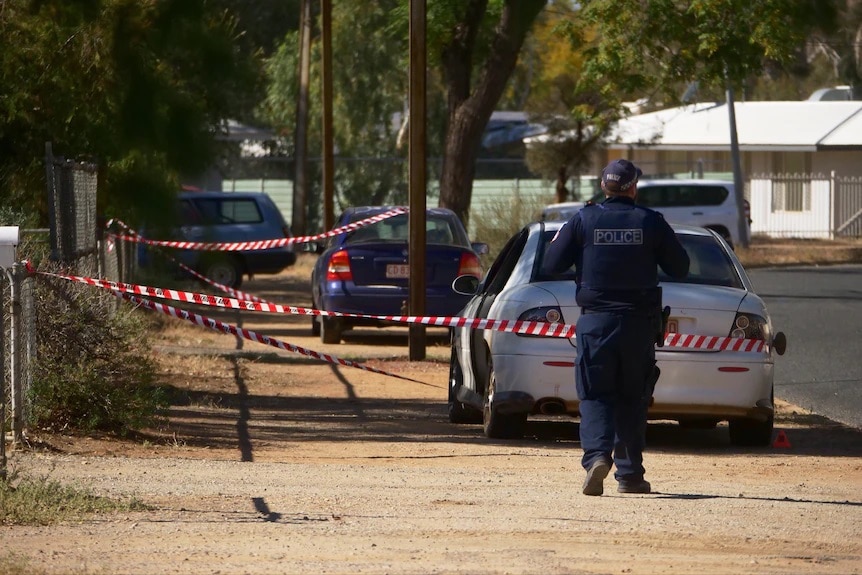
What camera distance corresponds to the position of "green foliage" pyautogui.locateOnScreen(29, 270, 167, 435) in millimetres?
9234

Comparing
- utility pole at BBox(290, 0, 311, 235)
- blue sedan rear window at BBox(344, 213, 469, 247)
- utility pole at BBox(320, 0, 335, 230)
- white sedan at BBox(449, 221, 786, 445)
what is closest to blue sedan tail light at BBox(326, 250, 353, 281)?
blue sedan rear window at BBox(344, 213, 469, 247)

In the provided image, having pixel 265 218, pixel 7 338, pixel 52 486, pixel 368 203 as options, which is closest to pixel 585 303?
pixel 52 486

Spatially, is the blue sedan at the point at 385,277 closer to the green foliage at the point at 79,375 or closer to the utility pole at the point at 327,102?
the green foliage at the point at 79,375

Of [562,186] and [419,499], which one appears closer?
[419,499]

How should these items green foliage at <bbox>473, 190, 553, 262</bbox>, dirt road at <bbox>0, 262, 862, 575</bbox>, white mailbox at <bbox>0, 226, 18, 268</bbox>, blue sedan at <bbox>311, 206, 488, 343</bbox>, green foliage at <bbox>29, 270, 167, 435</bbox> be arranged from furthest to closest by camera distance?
green foliage at <bbox>473, 190, 553, 262</bbox> < blue sedan at <bbox>311, 206, 488, 343</bbox> < green foliage at <bbox>29, 270, 167, 435</bbox> < white mailbox at <bbox>0, 226, 18, 268</bbox> < dirt road at <bbox>0, 262, 862, 575</bbox>

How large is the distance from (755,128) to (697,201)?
9422 millimetres

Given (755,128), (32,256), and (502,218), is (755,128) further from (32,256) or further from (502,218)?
(32,256)

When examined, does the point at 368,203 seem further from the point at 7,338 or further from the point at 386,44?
the point at 7,338

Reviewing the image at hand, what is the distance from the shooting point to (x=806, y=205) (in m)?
41.9

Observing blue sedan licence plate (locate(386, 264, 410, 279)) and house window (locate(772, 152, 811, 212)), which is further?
house window (locate(772, 152, 811, 212))

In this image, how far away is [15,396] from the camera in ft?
27.6

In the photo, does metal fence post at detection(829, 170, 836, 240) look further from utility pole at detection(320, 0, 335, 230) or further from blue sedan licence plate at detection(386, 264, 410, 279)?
blue sedan licence plate at detection(386, 264, 410, 279)

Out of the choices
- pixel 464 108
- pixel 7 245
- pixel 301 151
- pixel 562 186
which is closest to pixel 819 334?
pixel 464 108

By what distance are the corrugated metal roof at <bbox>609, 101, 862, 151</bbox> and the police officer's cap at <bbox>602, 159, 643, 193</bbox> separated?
3391cm
